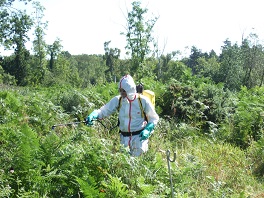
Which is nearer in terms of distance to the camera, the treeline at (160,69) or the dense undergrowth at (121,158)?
the dense undergrowth at (121,158)

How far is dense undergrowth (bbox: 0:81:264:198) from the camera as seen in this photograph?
3.64 meters

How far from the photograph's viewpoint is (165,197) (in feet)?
12.7

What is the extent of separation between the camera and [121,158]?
376 cm

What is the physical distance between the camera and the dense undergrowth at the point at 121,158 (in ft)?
11.9

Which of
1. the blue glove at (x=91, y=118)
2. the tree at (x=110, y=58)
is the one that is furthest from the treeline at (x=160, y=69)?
the blue glove at (x=91, y=118)

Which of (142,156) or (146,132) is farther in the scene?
(146,132)

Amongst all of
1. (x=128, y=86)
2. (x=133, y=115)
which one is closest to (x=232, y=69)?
(x=133, y=115)

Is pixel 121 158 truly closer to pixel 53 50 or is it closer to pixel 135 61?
pixel 135 61

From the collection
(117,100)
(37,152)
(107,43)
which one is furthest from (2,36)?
(107,43)

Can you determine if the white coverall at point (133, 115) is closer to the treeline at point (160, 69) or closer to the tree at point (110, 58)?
the treeline at point (160, 69)

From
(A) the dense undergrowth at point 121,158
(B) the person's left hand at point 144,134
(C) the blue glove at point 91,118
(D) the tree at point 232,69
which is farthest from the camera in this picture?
(D) the tree at point 232,69

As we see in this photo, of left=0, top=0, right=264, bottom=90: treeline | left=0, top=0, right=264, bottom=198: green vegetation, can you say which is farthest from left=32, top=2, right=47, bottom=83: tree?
left=0, top=0, right=264, bottom=198: green vegetation

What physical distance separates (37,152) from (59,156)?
0.26 metres

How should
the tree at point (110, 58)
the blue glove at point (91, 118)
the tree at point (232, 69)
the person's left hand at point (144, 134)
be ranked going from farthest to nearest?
the tree at point (110, 58)
the tree at point (232, 69)
the blue glove at point (91, 118)
the person's left hand at point (144, 134)
